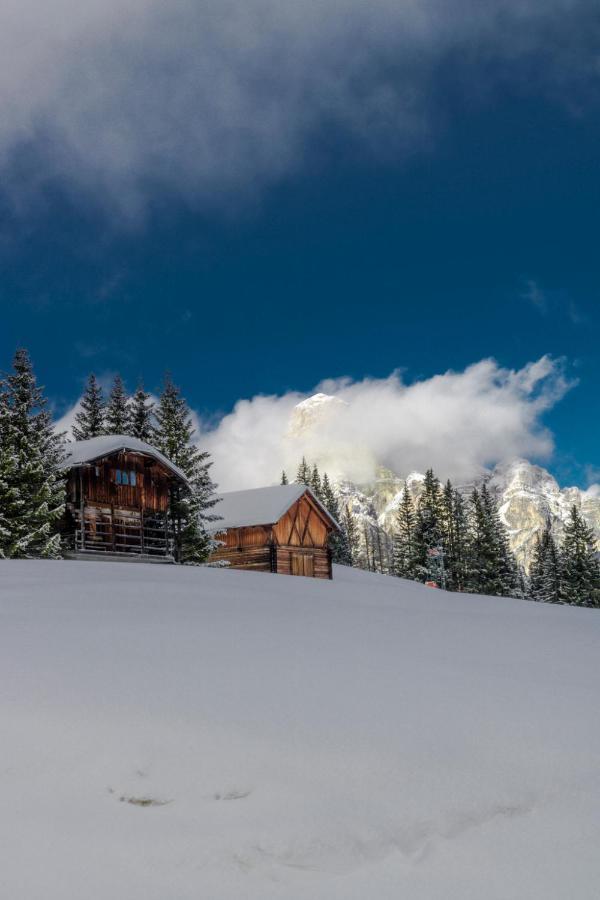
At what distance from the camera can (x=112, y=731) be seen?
5730mm

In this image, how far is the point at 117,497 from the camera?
34188mm

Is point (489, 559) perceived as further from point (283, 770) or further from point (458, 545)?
point (283, 770)

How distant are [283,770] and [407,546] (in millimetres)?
63865

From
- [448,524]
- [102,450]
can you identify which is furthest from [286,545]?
[448,524]

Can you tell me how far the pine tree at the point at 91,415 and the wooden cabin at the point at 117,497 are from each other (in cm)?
1619

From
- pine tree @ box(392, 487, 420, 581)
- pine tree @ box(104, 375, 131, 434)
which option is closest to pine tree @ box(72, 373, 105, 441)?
pine tree @ box(104, 375, 131, 434)

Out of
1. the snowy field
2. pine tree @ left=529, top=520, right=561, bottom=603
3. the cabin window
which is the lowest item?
pine tree @ left=529, top=520, right=561, bottom=603

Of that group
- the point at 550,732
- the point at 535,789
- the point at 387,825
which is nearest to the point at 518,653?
the point at 550,732

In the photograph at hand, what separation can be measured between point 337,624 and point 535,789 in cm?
569

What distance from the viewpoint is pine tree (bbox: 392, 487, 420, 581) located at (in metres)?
64.7

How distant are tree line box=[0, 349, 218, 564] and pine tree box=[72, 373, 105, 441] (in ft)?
29.9

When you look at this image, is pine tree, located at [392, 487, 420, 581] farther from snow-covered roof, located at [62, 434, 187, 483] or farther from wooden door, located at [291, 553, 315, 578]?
snow-covered roof, located at [62, 434, 187, 483]

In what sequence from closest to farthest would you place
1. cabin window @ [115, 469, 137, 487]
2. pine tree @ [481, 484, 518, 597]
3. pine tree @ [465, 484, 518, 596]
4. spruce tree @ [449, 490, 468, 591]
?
cabin window @ [115, 469, 137, 487] < pine tree @ [481, 484, 518, 597] < pine tree @ [465, 484, 518, 596] < spruce tree @ [449, 490, 468, 591]

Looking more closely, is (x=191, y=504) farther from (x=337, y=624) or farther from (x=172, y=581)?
(x=337, y=624)
